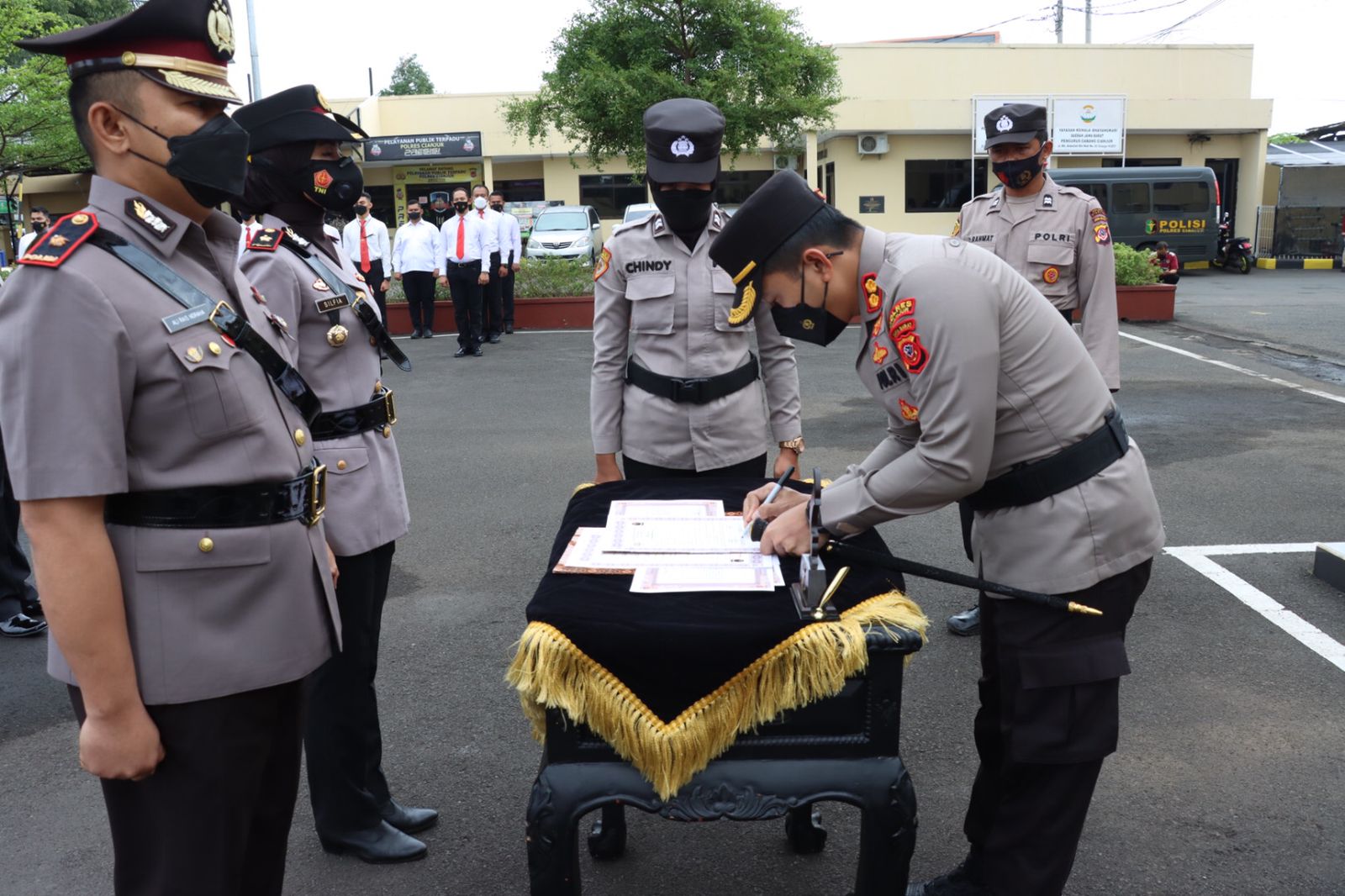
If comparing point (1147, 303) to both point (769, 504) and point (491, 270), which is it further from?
point (769, 504)

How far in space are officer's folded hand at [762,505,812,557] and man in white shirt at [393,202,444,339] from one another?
11934 millimetres

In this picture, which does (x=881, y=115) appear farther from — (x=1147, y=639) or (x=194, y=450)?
(x=194, y=450)

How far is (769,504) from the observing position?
95.9 inches

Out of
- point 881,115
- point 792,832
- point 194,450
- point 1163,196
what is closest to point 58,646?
point 194,450

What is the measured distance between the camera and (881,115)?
28.2m

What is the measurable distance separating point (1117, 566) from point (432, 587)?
357cm

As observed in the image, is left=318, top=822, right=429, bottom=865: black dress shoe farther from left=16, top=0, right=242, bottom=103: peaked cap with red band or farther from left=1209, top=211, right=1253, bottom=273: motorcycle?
left=1209, top=211, right=1253, bottom=273: motorcycle

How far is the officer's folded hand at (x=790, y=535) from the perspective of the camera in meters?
2.25

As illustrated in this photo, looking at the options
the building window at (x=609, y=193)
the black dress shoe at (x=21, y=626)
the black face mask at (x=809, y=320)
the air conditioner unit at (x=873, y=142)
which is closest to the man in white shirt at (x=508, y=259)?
the black dress shoe at (x=21, y=626)

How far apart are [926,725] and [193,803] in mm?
2557

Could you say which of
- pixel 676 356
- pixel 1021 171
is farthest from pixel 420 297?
pixel 676 356

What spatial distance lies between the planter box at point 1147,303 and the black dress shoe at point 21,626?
1393cm

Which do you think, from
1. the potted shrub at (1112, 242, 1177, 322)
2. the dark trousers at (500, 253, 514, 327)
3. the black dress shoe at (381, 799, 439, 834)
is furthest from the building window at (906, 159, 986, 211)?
the black dress shoe at (381, 799, 439, 834)

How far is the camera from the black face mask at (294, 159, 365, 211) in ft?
9.18
